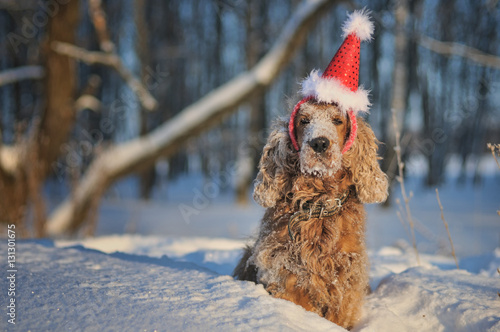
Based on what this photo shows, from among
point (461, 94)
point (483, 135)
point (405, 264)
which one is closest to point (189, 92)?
point (461, 94)

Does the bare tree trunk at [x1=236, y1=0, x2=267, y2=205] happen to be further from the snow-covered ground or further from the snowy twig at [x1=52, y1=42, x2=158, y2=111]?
the snow-covered ground

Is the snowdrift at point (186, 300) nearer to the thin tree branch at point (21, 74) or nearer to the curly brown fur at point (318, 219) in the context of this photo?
the curly brown fur at point (318, 219)

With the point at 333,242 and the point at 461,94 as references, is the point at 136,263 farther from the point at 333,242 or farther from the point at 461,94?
the point at 461,94

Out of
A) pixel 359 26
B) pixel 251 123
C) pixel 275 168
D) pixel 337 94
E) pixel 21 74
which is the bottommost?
pixel 275 168

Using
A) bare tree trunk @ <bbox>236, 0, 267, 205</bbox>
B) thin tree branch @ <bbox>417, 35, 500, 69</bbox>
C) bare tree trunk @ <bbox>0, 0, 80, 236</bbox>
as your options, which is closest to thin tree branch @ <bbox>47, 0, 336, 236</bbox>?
bare tree trunk @ <bbox>0, 0, 80, 236</bbox>

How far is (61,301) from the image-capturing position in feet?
5.44

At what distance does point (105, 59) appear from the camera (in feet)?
16.8

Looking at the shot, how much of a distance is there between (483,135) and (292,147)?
24.4m

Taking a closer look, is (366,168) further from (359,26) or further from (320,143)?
(359,26)

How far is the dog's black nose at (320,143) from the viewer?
1.98 metres

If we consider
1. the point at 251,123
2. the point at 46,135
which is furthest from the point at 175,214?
the point at 46,135

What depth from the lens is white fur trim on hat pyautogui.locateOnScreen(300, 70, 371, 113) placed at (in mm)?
2150

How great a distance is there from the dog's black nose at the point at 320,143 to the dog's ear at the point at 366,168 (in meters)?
0.26

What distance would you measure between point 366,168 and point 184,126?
11.4ft
